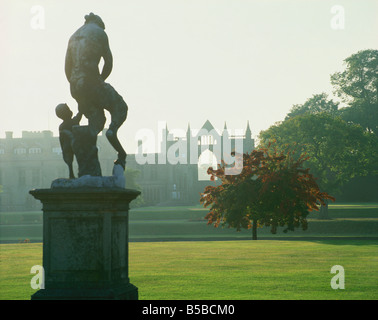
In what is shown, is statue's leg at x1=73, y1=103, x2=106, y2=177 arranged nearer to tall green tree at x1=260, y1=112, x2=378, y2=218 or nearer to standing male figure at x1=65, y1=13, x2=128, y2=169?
standing male figure at x1=65, y1=13, x2=128, y2=169

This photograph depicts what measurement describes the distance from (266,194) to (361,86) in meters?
47.4

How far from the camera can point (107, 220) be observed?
749 cm

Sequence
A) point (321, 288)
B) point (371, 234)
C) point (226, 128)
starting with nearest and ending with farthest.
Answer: point (321, 288)
point (371, 234)
point (226, 128)

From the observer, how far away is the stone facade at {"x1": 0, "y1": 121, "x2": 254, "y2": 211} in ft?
324

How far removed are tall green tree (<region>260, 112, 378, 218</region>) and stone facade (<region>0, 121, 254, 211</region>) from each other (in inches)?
1725

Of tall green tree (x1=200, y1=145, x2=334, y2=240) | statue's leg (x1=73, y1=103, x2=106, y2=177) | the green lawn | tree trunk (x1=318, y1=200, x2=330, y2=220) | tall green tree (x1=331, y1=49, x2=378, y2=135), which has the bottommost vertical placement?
tree trunk (x1=318, y1=200, x2=330, y2=220)

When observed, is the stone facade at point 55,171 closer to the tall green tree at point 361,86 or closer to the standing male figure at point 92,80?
the tall green tree at point 361,86

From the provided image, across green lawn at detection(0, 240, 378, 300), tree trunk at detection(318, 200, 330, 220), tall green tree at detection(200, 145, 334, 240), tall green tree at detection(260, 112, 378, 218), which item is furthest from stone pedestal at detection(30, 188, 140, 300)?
tall green tree at detection(260, 112, 378, 218)

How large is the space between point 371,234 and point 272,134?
20129 millimetres

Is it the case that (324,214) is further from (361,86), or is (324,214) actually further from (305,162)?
(361,86)

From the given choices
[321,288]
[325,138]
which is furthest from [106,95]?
[325,138]

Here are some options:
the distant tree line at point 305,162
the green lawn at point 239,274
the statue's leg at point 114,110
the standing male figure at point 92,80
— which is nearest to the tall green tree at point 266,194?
the distant tree line at point 305,162

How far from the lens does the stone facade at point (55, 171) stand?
98.6 meters
